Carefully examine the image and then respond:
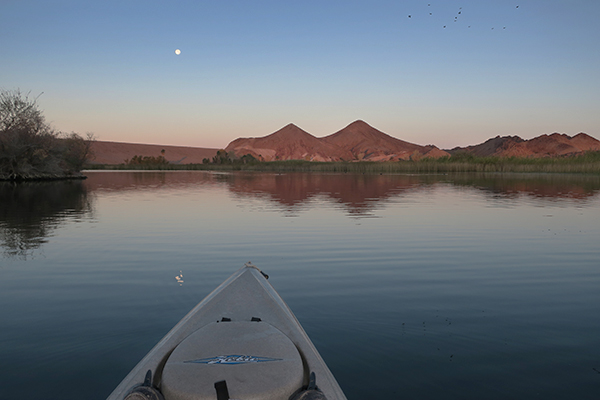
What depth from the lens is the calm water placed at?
11.4 feet

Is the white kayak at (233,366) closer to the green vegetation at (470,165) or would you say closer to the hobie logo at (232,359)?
the hobie logo at (232,359)

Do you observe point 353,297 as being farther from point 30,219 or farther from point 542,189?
point 542,189

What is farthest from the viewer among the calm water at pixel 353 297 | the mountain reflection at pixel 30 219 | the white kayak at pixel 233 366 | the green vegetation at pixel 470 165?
the green vegetation at pixel 470 165

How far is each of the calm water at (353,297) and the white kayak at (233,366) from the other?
870 mm

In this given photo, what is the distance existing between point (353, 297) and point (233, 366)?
10.6 ft

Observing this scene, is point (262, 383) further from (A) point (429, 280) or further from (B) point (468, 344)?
(A) point (429, 280)

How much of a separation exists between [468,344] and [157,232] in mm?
8912

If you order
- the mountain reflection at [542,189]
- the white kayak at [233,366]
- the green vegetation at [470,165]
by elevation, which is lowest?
the mountain reflection at [542,189]

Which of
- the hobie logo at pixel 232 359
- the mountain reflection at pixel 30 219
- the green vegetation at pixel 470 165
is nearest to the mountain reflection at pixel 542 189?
the green vegetation at pixel 470 165

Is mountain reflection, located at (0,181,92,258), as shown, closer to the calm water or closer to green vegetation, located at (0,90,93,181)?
the calm water

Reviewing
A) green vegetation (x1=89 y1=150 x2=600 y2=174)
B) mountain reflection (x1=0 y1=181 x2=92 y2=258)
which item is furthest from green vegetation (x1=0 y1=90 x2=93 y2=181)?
green vegetation (x1=89 y1=150 x2=600 y2=174)

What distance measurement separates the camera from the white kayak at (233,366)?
226cm

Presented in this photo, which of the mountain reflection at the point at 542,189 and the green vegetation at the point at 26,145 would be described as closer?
the mountain reflection at the point at 542,189

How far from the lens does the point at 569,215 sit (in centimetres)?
1392
